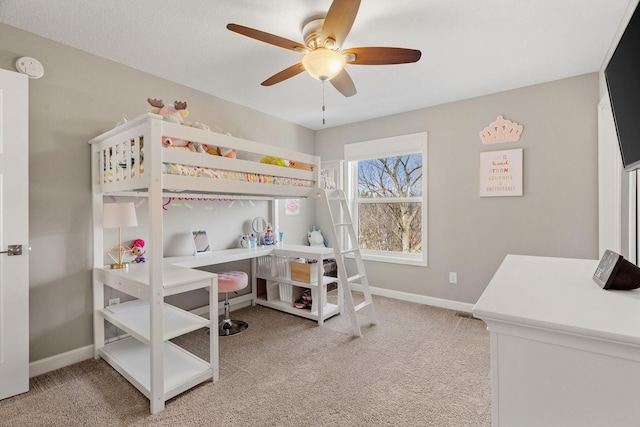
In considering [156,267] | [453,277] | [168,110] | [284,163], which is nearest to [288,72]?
[284,163]

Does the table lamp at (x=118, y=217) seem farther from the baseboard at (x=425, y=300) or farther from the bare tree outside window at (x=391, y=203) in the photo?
the baseboard at (x=425, y=300)

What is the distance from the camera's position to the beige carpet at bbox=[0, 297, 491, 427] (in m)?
1.70

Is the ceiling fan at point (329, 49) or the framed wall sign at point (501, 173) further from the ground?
the ceiling fan at point (329, 49)

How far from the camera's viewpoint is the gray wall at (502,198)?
2734mm

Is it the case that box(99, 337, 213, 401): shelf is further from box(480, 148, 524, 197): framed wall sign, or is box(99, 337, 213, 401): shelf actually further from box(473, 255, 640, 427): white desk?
box(480, 148, 524, 197): framed wall sign

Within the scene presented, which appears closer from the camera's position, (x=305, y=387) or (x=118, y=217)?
(x=305, y=387)

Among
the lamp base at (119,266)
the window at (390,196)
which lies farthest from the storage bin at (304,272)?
the lamp base at (119,266)

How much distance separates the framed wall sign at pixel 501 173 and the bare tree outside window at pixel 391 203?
0.76m

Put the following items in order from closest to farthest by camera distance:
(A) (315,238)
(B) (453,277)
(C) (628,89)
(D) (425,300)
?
1. (C) (628,89)
2. (B) (453,277)
3. (D) (425,300)
4. (A) (315,238)

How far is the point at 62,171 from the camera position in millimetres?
2254

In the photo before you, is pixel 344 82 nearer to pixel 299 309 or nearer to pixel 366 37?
pixel 366 37

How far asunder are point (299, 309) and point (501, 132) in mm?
2820

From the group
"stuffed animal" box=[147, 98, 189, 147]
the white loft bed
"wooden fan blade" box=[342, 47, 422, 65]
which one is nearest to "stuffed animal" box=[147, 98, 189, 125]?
"stuffed animal" box=[147, 98, 189, 147]

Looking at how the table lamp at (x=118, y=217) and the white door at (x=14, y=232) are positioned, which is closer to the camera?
the white door at (x=14, y=232)
